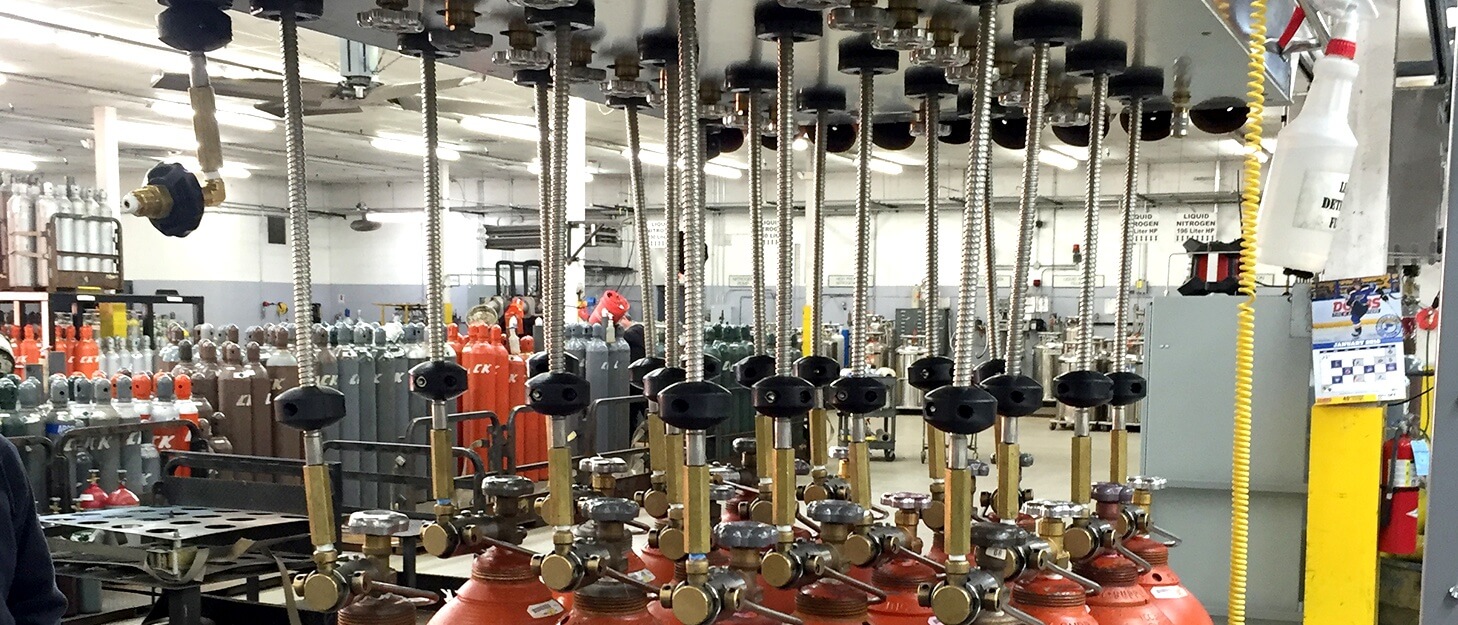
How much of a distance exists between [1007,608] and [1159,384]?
2.59 m

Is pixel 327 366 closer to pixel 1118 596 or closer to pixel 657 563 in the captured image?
pixel 657 563

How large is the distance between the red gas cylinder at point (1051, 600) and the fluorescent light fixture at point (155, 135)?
10486mm

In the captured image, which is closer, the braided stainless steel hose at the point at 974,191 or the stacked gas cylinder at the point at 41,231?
the braided stainless steel hose at the point at 974,191

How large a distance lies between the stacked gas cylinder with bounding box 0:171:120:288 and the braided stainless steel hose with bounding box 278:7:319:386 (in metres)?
6.02

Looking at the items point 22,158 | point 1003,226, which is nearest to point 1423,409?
point 1003,226

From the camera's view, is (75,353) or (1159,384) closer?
(1159,384)

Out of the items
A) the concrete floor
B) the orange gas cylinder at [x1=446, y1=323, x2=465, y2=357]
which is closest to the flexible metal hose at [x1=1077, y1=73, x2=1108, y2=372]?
the concrete floor

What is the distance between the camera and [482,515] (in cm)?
121

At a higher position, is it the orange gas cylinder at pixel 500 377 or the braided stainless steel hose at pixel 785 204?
the braided stainless steel hose at pixel 785 204

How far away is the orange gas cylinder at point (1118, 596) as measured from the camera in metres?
1.22

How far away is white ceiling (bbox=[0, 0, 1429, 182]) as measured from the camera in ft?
20.3

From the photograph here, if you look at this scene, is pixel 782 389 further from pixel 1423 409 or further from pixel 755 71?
pixel 1423 409

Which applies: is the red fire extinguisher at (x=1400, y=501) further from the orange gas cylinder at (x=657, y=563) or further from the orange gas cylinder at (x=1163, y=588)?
the orange gas cylinder at (x=657, y=563)

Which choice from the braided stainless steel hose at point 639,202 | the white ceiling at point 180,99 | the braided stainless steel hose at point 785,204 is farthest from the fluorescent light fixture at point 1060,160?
the braided stainless steel hose at point 785,204
